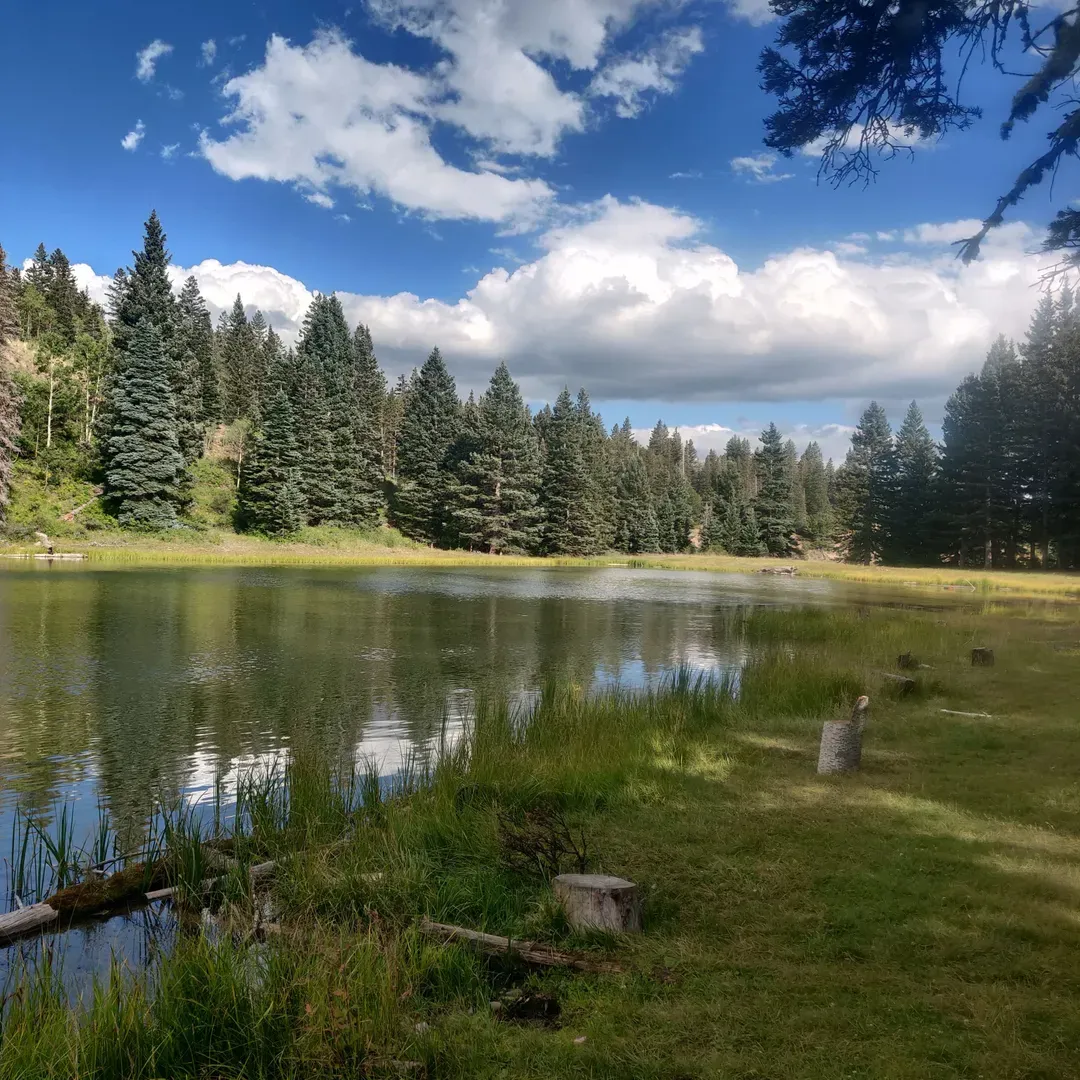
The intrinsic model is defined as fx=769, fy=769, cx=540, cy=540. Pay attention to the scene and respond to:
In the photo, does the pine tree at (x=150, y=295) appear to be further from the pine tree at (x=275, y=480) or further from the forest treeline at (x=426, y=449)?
the pine tree at (x=275, y=480)

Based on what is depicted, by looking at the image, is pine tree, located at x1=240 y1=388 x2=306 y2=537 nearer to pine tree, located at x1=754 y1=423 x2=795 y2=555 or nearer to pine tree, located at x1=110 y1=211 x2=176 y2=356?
pine tree, located at x1=110 y1=211 x2=176 y2=356

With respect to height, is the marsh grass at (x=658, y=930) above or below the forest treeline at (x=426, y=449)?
below

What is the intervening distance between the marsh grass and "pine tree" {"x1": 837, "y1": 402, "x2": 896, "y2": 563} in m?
67.9

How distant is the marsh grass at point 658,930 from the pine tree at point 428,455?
62766 millimetres

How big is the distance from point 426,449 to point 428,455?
632 mm

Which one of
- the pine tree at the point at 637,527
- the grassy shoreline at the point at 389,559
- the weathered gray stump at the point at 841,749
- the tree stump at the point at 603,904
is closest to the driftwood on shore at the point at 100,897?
the tree stump at the point at 603,904

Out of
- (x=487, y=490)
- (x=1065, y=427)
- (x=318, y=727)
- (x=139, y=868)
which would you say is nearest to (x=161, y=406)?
(x=487, y=490)

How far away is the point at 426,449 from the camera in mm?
73000

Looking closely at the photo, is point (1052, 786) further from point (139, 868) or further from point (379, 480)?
point (379, 480)

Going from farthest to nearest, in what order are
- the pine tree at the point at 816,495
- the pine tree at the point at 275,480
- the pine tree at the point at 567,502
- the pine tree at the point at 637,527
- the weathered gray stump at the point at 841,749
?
the pine tree at the point at 816,495, the pine tree at the point at 637,527, the pine tree at the point at 567,502, the pine tree at the point at 275,480, the weathered gray stump at the point at 841,749

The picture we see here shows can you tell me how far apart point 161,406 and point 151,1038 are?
54285 mm

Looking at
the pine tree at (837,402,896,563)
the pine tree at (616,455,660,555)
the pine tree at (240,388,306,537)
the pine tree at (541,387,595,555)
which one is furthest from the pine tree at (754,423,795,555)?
the pine tree at (240,388,306,537)

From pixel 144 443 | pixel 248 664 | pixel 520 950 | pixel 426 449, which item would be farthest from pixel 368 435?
pixel 520 950

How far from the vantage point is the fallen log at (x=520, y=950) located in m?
4.41
